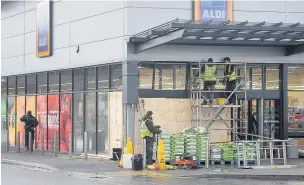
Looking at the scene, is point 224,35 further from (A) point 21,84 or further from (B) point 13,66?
(B) point 13,66

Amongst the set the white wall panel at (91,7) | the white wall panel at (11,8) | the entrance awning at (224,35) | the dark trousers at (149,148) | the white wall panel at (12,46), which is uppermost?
the white wall panel at (11,8)

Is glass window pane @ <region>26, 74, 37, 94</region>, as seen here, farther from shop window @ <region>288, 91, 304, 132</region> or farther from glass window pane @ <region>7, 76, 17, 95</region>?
shop window @ <region>288, 91, 304, 132</region>

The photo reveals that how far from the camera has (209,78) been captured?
22578 mm

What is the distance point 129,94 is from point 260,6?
627 centimetres

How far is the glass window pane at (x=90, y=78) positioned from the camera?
25109mm

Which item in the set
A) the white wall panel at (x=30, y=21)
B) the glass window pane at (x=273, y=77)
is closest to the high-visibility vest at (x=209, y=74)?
the glass window pane at (x=273, y=77)

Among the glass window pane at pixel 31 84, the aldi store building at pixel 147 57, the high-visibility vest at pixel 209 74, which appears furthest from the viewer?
the glass window pane at pixel 31 84

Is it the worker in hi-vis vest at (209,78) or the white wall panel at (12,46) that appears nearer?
the worker in hi-vis vest at (209,78)

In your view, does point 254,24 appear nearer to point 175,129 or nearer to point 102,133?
point 175,129

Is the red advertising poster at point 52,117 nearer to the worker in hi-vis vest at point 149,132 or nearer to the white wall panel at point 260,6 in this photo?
the worker in hi-vis vest at point 149,132

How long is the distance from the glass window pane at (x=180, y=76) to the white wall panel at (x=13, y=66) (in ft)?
33.5

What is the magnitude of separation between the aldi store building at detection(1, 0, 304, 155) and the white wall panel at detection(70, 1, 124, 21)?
0.04 meters

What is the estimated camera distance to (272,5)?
24328 millimetres

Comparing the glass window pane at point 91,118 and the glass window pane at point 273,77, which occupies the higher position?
the glass window pane at point 273,77
